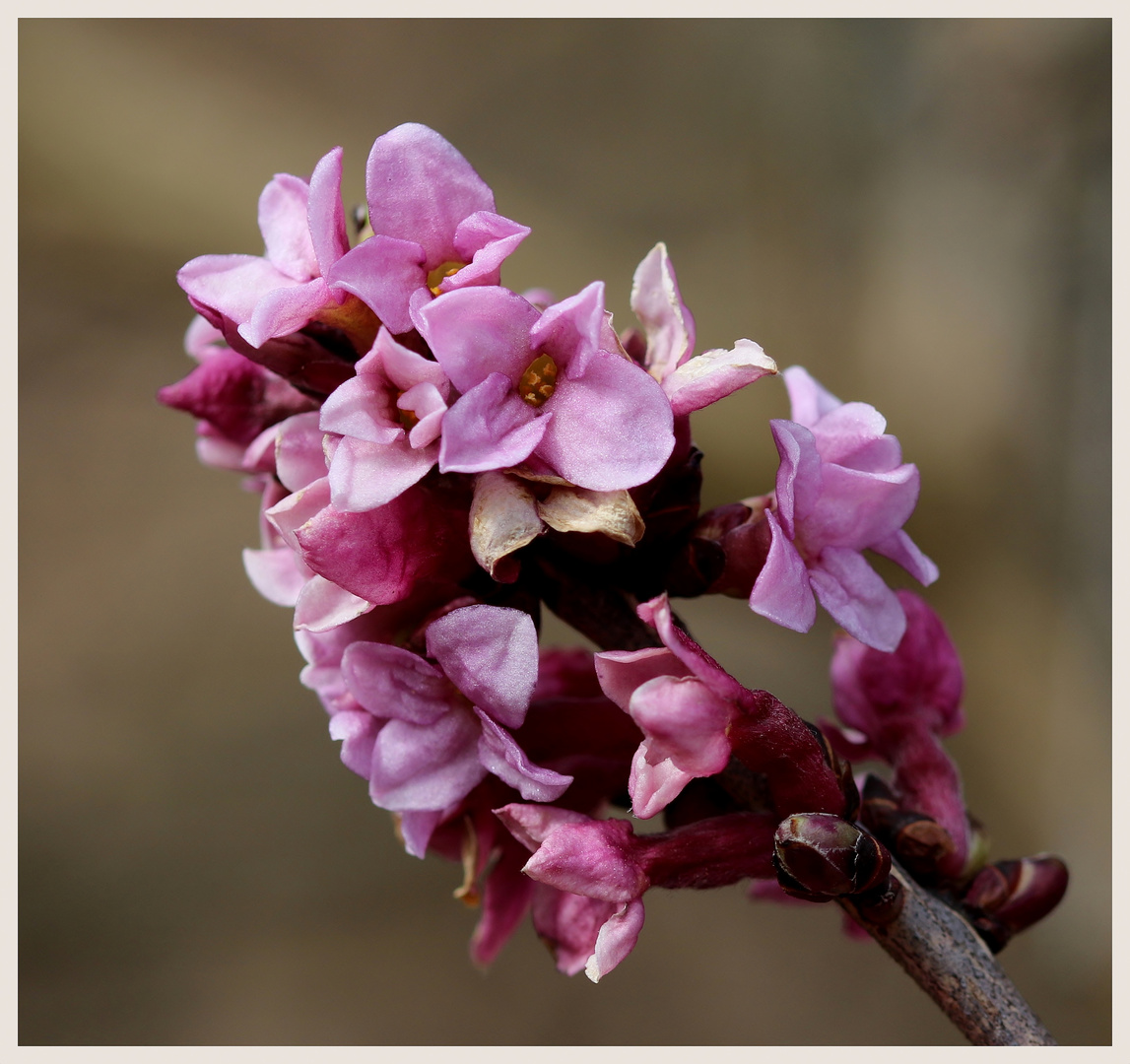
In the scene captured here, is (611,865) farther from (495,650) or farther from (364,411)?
(364,411)

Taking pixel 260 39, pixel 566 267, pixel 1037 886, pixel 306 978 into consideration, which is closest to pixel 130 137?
pixel 260 39

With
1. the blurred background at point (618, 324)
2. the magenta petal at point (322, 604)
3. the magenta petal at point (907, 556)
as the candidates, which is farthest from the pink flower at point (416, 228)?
the blurred background at point (618, 324)

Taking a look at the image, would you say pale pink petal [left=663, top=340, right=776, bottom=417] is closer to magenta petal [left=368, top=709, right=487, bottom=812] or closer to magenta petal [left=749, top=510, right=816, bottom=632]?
magenta petal [left=749, top=510, right=816, bottom=632]

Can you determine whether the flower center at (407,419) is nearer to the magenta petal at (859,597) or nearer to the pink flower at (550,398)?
the pink flower at (550,398)

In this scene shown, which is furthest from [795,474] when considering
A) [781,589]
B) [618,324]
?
[618,324]

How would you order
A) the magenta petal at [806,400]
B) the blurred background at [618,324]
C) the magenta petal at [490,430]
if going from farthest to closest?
the blurred background at [618,324] → the magenta petal at [806,400] → the magenta petal at [490,430]

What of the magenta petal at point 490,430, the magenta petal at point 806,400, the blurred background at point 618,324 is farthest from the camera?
the blurred background at point 618,324
